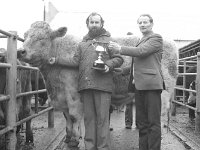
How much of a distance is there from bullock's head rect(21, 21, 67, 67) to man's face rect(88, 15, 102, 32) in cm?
83

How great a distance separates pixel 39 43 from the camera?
4863 millimetres

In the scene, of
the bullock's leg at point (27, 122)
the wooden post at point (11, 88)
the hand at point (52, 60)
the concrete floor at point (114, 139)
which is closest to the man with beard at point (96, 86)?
the hand at point (52, 60)

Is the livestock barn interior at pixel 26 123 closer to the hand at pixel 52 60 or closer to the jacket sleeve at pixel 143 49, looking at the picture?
the hand at pixel 52 60

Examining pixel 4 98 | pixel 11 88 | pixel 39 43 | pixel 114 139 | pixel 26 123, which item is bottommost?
pixel 114 139

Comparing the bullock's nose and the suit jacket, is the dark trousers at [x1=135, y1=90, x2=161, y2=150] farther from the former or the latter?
the bullock's nose

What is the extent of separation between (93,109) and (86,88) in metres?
0.36

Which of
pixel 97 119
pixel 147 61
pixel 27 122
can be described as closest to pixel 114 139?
pixel 27 122

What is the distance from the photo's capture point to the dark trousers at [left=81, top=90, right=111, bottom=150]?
4.18 metres

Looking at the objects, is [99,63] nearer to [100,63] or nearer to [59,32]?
[100,63]

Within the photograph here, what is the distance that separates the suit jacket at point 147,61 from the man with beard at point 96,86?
260 mm

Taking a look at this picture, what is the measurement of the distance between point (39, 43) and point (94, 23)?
1095 millimetres

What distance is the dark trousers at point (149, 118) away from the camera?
165 inches

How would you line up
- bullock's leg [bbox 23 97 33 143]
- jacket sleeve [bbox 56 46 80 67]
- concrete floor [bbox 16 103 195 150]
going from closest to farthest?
jacket sleeve [bbox 56 46 80 67], concrete floor [bbox 16 103 195 150], bullock's leg [bbox 23 97 33 143]

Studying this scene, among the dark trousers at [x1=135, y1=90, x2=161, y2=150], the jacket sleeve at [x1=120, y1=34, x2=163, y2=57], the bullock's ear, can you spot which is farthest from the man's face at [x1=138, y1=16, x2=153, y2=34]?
the bullock's ear
